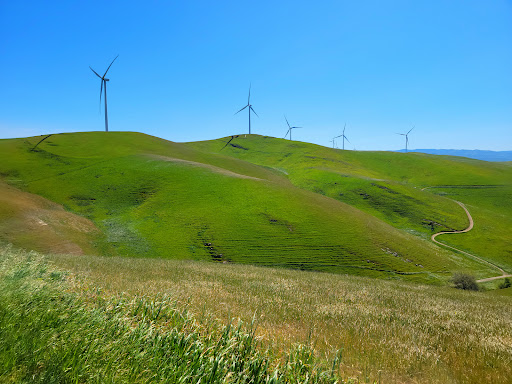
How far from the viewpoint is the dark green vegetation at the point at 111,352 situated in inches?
142

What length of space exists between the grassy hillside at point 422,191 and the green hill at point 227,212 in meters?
0.86

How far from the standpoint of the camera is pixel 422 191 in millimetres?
117250

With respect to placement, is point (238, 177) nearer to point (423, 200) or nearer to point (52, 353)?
point (423, 200)

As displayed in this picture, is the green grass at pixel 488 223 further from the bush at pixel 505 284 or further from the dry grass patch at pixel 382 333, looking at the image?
the dry grass patch at pixel 382 333

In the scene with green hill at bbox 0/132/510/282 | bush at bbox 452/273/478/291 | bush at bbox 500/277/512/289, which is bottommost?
bush at bbox 500/277/512/289

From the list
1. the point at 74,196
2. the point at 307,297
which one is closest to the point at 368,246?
A: the point at 307,297

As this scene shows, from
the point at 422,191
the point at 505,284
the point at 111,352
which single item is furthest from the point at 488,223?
the point at 111,352

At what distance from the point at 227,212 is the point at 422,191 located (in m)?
90.6

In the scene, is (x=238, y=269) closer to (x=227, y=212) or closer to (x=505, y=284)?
(x=227, y=212)

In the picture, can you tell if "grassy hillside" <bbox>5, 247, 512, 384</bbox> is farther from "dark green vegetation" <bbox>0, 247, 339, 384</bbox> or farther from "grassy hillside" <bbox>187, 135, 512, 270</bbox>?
"grassy hillside" <bbox>187, 135, 512, 270</bbox>

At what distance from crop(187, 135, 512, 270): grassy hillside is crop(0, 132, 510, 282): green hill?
0.86 meters

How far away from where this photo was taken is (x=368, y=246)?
5853 cm

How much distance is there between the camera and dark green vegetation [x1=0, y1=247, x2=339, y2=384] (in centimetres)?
361

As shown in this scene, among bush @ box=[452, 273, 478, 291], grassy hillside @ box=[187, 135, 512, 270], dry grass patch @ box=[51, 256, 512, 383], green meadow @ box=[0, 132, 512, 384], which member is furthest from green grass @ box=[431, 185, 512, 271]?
dry grass patch @ box=[51, 256, 512, 383]
